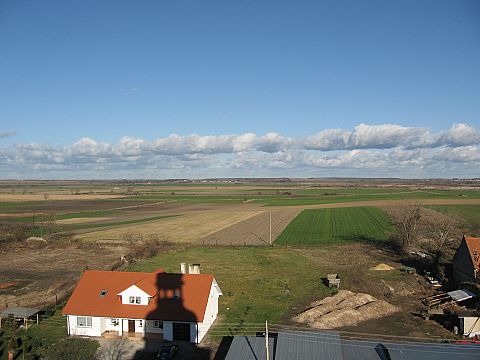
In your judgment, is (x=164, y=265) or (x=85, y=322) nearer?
(x=85, y=322)

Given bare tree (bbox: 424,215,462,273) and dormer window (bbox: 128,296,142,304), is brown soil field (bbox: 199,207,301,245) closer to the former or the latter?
bare tree (bbox: 424,215,462,273)

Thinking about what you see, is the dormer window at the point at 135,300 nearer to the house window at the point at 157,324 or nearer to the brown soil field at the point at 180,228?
the house window at the point at 157,324

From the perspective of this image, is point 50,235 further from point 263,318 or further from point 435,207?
point 435,207

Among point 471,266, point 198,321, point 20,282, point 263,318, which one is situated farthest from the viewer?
point 20,282

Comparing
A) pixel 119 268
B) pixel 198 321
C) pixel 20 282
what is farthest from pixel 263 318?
pixel 20 282

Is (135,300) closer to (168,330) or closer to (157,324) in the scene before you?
(157,324)

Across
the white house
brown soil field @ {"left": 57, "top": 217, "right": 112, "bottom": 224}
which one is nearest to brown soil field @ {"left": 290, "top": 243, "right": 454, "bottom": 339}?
the white house
